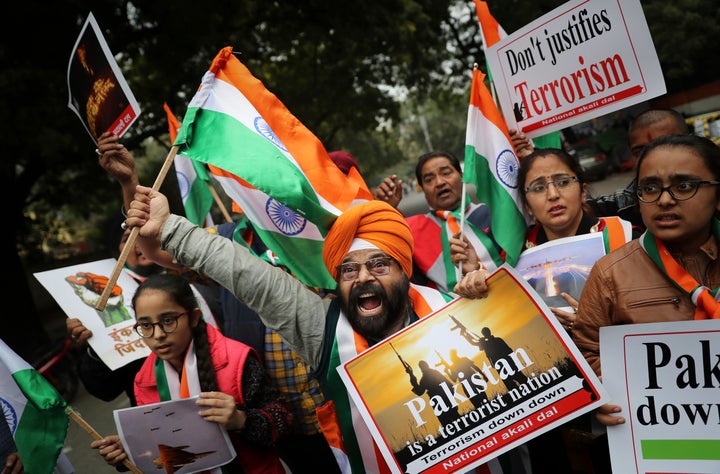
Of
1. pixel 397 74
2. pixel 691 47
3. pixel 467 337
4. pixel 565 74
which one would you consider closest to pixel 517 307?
pixel 467 337

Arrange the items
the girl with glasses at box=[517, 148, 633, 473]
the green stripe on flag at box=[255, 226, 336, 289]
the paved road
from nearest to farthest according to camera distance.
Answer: the girl with glasses at box=[517, 148, 633, 473] → the green stripe on flag at box=[255, 226, 336, 289] → the paved road

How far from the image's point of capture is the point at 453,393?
6.63ft

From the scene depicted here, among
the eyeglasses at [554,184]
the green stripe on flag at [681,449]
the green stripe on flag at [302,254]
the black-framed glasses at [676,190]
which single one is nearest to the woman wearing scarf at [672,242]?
the black-framed glasses at [676,190]

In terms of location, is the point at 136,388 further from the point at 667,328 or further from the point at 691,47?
the point at 691,47

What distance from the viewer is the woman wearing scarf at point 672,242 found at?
1.86 metres

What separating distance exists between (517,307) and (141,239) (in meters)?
1.98

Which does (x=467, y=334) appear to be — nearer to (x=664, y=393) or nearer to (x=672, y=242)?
(x=664, y=393)

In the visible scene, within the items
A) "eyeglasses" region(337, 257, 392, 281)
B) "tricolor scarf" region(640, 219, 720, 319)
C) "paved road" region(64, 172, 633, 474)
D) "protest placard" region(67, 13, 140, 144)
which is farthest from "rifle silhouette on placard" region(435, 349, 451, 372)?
"paved road" region(64, 172, 633, 474)

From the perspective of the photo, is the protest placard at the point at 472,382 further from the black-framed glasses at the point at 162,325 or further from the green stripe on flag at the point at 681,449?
the black-framed glasses at the point at 162,325

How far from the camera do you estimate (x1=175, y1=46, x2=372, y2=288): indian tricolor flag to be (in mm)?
2719

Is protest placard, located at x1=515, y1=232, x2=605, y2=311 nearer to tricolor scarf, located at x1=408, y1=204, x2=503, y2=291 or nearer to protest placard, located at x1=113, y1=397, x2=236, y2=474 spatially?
tricolor scarf, located at x1=408, y1=204, x2=503, y2=291

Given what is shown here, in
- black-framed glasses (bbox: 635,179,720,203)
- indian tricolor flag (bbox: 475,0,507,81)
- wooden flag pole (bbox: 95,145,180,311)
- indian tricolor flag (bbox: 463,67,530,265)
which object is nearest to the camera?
black-framed glasses (bbox: 635,179,720,203)

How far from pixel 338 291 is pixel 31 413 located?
144 centimetres

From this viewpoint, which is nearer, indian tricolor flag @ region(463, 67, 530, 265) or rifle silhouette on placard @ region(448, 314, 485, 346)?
rifle silhouette on placard @ region(448, 314, 485, 346)
